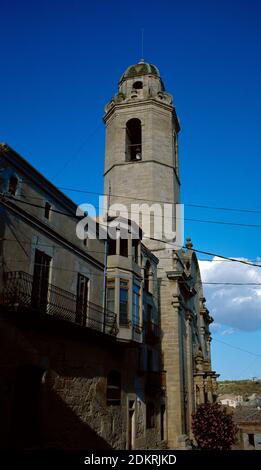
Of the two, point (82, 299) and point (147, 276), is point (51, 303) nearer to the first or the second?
point (82, 299)

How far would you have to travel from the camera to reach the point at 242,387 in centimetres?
10225

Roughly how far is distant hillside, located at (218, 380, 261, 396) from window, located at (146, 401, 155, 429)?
77.6 metres

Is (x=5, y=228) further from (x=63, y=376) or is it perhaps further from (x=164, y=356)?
(x=164, y=356)

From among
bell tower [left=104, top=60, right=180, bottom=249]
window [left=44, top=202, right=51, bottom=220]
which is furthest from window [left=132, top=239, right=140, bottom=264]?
window [left=44, top=202, right=51, bottom=220]

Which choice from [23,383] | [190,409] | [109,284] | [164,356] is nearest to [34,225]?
[23,383]

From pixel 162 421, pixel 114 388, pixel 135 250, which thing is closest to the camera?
pixel 114 388

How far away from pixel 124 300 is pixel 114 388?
390 centimetres

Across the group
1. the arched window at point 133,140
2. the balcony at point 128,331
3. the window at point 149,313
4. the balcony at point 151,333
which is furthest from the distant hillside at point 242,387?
the balcony at point 128,331

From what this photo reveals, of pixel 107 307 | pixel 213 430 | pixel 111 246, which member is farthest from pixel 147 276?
pixel 213 430

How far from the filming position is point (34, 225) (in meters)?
14.3
